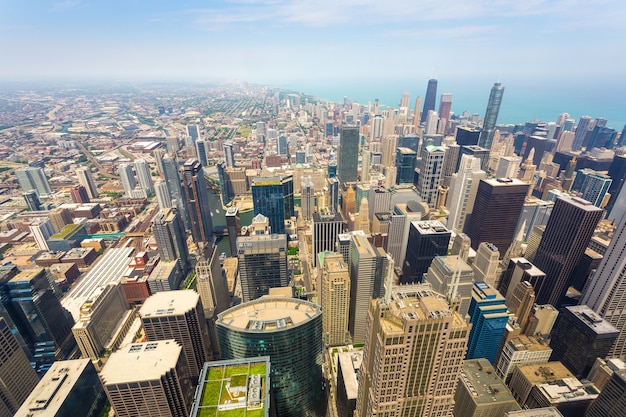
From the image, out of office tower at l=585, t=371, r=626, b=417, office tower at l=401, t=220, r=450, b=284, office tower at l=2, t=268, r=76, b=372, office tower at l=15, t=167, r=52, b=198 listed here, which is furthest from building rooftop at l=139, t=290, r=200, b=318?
office tower at l=15, t=167, r=52, b=198

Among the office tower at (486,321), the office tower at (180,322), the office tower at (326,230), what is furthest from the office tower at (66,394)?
the office tower at (486,321)

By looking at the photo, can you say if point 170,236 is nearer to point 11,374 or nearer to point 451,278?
point 11,374

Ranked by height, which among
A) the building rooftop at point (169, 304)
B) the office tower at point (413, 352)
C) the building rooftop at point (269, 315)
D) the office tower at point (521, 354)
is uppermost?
the office tower at point (413, 352)

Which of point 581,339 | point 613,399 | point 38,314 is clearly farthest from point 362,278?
point 38,314

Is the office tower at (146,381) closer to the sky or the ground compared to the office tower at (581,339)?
closer to the sky

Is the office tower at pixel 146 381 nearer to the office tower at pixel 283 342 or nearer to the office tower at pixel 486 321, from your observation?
the office tower at pixel 283 342

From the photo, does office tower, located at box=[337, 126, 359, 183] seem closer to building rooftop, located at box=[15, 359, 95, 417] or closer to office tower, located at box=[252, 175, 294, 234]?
office tower, located at box=[252, 175, 294, 234]

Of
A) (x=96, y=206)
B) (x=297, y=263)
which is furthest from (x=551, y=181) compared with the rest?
(x=96, y=206)
